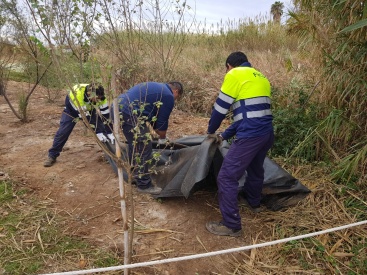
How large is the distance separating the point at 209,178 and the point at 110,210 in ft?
3.45

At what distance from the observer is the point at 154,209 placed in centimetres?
315

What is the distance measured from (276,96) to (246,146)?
236cm

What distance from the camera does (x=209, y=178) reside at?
128 inches

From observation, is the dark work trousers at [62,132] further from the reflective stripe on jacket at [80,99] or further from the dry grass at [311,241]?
the dry grass at [311,241]

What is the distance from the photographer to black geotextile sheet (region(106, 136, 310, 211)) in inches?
114

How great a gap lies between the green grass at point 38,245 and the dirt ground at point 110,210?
0.12m

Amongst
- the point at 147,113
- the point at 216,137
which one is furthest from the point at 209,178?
the point at 147,113

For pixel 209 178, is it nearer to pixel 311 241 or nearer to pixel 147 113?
pixel 147 113

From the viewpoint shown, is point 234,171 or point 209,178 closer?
point 234,171

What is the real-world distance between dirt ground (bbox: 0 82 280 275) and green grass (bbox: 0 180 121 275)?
12 cm

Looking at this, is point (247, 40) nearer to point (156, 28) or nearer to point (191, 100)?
point (191, 100)

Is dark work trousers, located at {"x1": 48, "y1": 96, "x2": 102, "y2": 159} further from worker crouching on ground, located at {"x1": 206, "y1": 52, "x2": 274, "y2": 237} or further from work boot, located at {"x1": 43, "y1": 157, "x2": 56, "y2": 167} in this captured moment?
worker crouching on ground, located at {"x1": 206, "y1": 52, "x2": 274, "y2": 237}

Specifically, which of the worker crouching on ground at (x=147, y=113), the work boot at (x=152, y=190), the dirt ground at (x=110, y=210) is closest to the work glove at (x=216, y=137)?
the worker crouching on ground at (x=147, y=113)

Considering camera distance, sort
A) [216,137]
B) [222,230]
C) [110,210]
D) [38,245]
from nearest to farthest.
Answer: [38,245] → [222,230] → [216,137] → [110,210]
